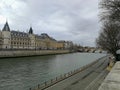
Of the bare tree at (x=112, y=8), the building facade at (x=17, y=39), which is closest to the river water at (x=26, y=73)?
the bare tree at (x=112, y=8)

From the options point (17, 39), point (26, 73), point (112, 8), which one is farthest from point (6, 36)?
point (112, 8)

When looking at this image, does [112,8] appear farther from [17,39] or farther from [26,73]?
[17,39]

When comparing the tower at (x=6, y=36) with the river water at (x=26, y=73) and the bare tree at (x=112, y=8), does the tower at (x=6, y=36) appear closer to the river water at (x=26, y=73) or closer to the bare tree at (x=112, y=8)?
the river water at (x=26, y=73)

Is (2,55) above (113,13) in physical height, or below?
below

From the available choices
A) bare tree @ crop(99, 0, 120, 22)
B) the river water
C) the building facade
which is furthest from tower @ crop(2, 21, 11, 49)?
bare tree @ crop(99, 0, 120, 22)

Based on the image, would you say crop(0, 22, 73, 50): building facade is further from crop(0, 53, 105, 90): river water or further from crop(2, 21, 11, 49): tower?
crop(0, 53, 105, 90): river water

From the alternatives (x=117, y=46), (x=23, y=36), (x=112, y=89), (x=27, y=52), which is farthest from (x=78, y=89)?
(x=23, y=36)

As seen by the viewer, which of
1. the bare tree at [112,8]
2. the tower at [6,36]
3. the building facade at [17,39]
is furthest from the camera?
the building facade at [17,39]

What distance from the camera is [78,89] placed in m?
23.5

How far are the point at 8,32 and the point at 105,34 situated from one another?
286ft

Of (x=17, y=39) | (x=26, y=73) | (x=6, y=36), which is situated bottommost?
(x=26, y=73)

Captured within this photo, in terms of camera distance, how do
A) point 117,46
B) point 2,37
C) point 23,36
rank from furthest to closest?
point 23,36 < point 2,37 < point 117,46

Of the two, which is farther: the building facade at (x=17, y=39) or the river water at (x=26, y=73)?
the building facade at (x=17, y=39)

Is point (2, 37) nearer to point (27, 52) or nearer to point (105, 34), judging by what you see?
point (27, 52)
